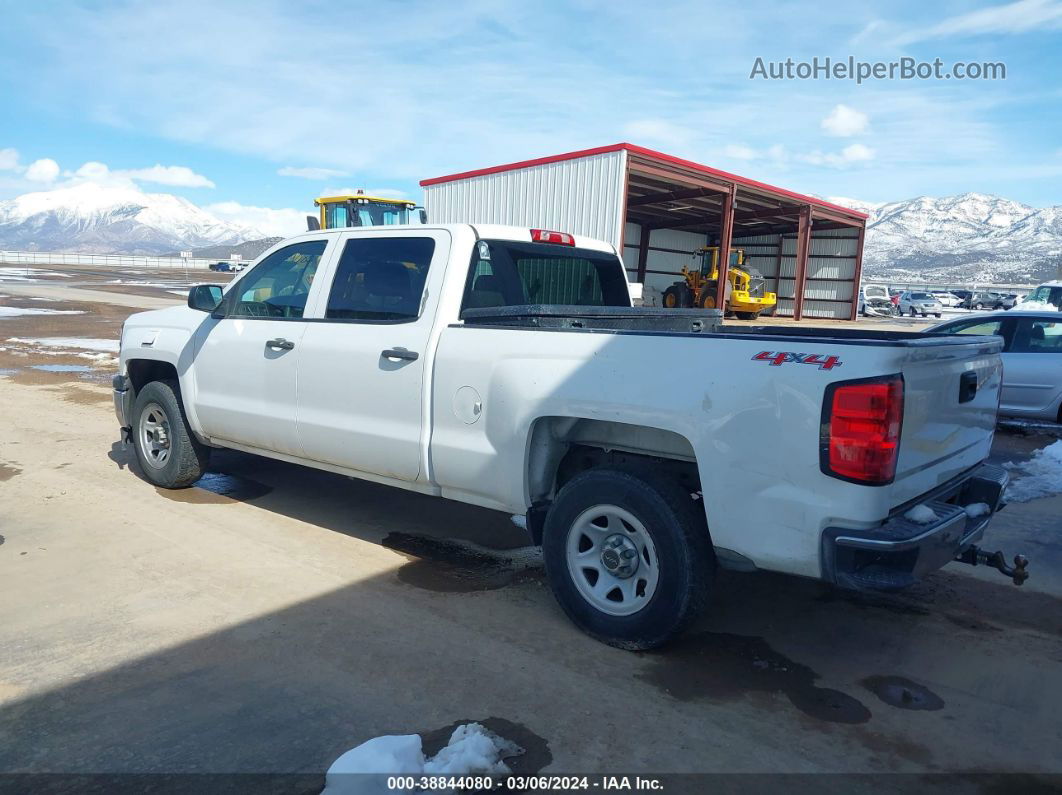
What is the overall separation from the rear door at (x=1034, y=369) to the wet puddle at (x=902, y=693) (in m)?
7.52

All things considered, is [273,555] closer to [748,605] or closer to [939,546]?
[748,605]

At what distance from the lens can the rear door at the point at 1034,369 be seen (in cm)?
948

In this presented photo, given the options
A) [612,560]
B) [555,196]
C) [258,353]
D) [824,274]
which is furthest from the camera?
[824,274]

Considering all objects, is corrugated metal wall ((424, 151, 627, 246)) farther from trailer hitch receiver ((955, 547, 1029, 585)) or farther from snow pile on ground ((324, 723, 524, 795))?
snow pile on ground ((324, 723, 524, 795))

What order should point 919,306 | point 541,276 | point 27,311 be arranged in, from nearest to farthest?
point 541,276
point 27,311
point 919,306

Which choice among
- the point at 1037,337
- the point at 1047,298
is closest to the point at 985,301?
the point at 1047,298

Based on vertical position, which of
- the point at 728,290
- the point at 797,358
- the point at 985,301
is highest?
the point at 985,301

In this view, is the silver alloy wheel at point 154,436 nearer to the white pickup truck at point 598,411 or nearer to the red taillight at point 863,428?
the white pickup truck at point 598,411

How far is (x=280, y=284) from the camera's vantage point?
5.36 metres

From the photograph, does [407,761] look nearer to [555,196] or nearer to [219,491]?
[219,491]

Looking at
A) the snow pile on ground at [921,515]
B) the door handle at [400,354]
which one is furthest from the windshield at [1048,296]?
the door handle at [400,354]

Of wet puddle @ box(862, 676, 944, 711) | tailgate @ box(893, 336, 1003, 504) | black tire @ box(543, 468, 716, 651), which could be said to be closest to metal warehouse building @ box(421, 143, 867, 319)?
tailgate @ box(893, 336, 1003, 504)

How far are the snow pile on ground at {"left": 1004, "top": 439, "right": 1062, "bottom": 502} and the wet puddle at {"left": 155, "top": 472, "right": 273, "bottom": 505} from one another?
5.95m

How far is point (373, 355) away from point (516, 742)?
2.39 metres
